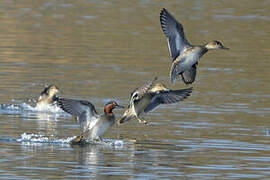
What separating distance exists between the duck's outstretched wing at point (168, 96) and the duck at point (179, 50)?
538 mm

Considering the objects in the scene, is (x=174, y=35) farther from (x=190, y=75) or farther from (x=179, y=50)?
(x=190, y=75)

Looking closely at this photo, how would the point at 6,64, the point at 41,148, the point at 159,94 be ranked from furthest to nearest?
the point at 6,64 < the point at 159,94 < the point at 41,148

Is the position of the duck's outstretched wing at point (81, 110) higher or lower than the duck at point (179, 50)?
lower

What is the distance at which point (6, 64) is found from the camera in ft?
73.1

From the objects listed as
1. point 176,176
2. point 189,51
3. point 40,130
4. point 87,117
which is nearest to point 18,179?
point 176,176

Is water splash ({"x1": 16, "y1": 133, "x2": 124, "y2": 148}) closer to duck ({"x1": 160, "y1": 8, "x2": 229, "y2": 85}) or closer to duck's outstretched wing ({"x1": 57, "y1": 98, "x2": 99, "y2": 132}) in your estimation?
duck's outstretched wing ({"x1": 57, "y1": 98, "x2": 99, "y2": 132})

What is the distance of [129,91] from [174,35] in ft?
13.1

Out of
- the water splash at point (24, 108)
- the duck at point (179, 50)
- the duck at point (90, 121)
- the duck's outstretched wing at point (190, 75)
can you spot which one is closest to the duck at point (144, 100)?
the duck at point (179, 50)

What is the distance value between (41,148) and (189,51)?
3.23 m

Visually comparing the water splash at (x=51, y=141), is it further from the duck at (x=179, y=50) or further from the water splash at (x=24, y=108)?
the water splash at (x=24, y=108)

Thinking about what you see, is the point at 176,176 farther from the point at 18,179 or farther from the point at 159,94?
the point at 159,94

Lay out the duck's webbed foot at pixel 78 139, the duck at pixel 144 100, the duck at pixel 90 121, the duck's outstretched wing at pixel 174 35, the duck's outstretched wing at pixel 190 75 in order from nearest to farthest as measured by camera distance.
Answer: the duck at pixel 90 121 → the duck's webbed foot at pixel 78 139 → the duck at pixel 144 100 → the duck's outstretched wing at pixel 174 35 → the duck's outstretched wing at pixel 190 75

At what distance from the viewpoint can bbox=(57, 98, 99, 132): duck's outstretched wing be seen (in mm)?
13555

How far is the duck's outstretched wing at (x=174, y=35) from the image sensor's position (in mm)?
15109
